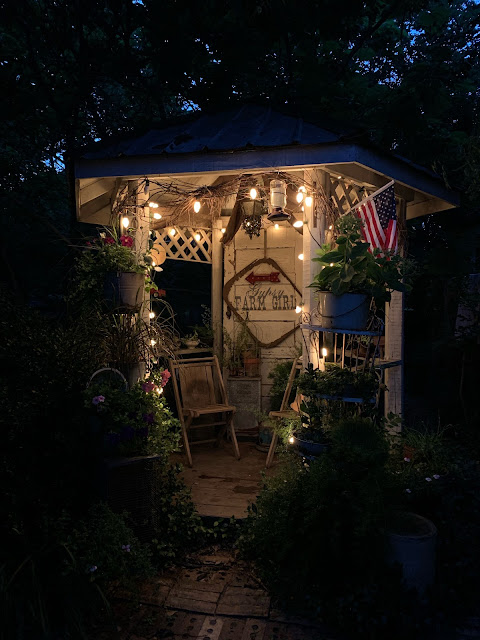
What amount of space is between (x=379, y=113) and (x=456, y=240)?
1.97 m

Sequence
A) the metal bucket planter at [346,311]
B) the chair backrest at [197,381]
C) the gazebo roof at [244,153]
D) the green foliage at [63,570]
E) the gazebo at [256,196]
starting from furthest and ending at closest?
the chair backrest at [197,381], the gazebo at [256,196], the gazebo roof at [244,153], the metal bucket planter at [346,311], the green foliage at [63,570]

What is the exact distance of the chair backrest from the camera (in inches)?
260

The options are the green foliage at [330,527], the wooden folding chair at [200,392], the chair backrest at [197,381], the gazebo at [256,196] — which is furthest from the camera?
the chair backrest at [197,381]

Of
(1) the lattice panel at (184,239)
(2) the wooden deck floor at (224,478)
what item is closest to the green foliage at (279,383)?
(2) the wooden deck floor at (224,478)

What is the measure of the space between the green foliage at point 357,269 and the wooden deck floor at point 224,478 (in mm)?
1830

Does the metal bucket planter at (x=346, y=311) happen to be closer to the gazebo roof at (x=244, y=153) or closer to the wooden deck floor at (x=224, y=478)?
the gazebo roof at (x=244, y=153)

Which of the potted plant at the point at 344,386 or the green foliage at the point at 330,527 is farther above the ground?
the potted plant at the point at 344,386

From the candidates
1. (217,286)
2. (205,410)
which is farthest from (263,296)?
(205,410)

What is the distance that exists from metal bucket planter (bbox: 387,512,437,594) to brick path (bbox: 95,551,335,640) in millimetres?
576

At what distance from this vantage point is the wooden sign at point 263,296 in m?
7.43

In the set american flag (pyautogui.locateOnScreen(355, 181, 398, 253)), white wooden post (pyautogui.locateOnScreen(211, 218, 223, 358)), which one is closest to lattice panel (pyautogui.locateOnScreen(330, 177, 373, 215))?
american flag (pyautogui.locateOnScreen(355, 181, 398, 253))

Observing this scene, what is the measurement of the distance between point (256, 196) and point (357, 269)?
2086 mm

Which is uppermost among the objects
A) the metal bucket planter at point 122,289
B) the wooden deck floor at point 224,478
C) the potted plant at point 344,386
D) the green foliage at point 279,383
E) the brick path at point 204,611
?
the metal bucket planter at point 122,289

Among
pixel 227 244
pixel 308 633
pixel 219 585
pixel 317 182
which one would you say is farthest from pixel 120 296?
pixel 227 244
